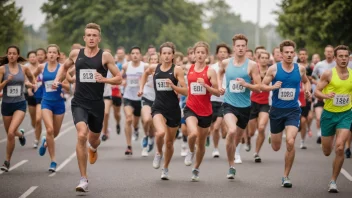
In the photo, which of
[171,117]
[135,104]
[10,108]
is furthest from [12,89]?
[135,104]

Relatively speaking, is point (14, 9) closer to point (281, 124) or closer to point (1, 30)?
point (1, 30)

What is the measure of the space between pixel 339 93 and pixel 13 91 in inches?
221

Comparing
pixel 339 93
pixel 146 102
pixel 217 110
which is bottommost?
pixel 217 110

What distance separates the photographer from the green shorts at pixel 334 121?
36.9 ft

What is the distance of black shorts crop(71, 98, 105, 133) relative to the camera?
1083cm

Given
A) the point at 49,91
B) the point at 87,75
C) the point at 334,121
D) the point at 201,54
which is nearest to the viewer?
the point at 87,75

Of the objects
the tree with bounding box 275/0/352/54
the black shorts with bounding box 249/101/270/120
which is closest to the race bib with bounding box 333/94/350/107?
the black shorts with bounding box 249/101/270/120

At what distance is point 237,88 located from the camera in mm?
12398

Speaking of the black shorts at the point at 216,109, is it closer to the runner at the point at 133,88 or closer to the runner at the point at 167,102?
the runner at the point at 133,88

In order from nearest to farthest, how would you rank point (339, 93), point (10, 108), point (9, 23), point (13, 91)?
1. point (339, 93)
2. point (10, 108)
3. point (13, 91)
4. point (9, 23)

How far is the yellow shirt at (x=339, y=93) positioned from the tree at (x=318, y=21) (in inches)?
665

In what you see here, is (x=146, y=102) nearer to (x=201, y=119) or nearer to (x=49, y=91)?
(x=49, y=91)

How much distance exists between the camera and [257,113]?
1568cm

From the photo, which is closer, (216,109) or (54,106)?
(54,106)
